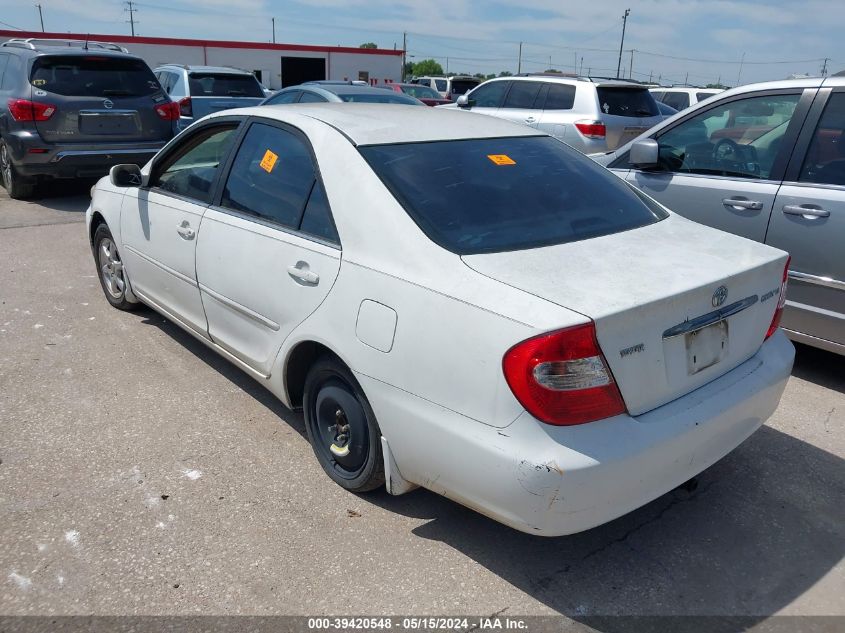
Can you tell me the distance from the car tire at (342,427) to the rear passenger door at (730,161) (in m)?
2.88

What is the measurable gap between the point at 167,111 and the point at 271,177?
691 cm

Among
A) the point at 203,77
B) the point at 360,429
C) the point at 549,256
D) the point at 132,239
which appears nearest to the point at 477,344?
the point at 549,256

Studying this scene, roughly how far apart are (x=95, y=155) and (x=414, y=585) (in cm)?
799

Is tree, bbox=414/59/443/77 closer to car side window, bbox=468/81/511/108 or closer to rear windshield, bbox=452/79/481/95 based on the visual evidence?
rear windshield, bbox=452/79/481/95

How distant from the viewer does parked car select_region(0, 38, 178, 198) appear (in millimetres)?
8695

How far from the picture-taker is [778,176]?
4.45 meters

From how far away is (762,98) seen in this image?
4.71 metres

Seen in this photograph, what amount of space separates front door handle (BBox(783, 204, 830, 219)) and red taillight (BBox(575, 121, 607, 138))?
594cm

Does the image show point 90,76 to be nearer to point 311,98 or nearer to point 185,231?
point 311,98

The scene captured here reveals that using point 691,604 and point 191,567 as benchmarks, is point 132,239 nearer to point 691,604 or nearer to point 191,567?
point 191,567

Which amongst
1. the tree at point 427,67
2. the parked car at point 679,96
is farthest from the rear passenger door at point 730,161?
the tree at point 427,67

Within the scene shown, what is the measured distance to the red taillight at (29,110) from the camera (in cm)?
861

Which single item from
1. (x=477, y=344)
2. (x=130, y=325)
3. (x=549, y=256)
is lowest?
(x=130, y=325)

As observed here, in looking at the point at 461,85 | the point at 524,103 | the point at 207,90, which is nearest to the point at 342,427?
the point at 524,103
